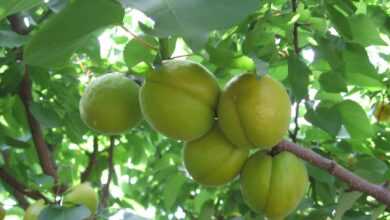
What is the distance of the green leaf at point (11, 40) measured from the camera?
196 centimetres

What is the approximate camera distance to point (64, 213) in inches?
71.6

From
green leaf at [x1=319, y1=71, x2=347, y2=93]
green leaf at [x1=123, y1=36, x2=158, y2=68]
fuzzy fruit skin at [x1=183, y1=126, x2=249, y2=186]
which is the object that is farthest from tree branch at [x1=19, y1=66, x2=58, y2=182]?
green leaf at [x1=319, y1=71, x2=347, y2=93]

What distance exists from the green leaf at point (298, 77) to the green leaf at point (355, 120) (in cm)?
32

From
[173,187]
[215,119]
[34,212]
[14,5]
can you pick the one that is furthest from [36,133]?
[14,5]

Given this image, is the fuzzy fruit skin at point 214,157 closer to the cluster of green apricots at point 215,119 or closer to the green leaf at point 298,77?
the cluster of green apricots at point 215,119

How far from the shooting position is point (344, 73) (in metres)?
2.12

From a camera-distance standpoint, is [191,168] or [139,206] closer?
[191,168]

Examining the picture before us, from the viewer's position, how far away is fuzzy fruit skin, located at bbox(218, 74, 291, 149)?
1.55 metres

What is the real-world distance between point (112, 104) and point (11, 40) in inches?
22.7

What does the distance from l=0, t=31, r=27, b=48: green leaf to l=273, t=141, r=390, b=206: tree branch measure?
1.03 metres

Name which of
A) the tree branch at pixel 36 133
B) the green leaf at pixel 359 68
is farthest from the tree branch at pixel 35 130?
the green leaf at pixel 359 68

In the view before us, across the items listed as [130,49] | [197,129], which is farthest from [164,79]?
[130,49]

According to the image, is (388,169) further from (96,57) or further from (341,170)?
(96,57)

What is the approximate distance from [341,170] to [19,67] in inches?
60.6
